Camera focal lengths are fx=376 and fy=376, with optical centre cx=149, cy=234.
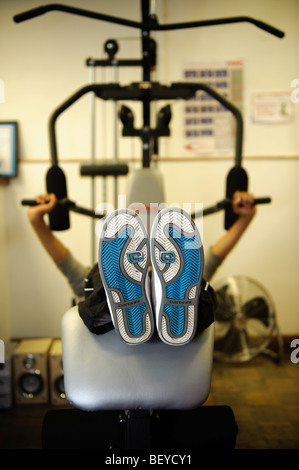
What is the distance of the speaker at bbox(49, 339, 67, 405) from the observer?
5.52 ft

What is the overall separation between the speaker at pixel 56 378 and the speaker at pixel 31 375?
0.08 feet

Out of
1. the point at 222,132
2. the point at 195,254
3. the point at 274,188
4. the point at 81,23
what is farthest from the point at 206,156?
the point at 195,254

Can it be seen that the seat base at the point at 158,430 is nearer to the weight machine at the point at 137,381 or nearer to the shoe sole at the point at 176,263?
the weight machine at the point at 137,381

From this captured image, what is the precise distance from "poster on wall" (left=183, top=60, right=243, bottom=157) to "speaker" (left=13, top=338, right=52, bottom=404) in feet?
4.23

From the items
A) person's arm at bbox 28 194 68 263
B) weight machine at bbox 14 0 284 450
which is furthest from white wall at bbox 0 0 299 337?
person's arm at bbox 28 194 68 263

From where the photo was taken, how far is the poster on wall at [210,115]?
2061mm

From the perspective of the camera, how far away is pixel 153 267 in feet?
2.31

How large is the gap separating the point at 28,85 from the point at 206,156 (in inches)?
40.9

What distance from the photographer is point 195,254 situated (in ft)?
2.28

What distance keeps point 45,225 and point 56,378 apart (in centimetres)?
83

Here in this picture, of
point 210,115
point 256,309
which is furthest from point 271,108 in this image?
point 256,309

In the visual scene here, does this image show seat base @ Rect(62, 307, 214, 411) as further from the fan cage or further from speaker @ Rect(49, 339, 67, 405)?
→ the fan cage

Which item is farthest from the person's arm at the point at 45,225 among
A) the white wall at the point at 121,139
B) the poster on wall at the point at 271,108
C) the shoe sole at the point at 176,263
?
the poster on wall at the point at 271,108

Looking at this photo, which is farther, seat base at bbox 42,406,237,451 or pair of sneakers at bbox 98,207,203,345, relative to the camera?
seat base at bbox 42,406,237,451
